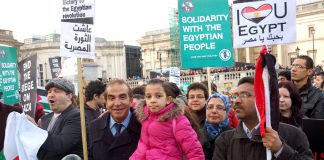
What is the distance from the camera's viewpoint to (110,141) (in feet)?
13.3

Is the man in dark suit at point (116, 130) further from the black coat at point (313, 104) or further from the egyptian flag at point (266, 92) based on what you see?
the black coat at point (313, 104)

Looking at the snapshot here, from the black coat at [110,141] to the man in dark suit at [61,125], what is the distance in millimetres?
297

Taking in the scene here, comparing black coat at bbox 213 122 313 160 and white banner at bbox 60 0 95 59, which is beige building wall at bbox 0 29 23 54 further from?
black coat at bbox 213 122 313 160

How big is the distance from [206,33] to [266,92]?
172 inches

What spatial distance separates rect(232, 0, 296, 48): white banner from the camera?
11.8ft

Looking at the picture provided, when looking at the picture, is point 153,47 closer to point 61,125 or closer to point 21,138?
point 61,125

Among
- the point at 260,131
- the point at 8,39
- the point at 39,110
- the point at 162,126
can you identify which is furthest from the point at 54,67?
the point at 8,39

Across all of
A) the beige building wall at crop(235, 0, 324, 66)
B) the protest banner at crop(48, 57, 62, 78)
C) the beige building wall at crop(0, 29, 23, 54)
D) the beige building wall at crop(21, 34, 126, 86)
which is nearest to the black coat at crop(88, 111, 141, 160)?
the protest banner at crop(48, 57, 62, 78)

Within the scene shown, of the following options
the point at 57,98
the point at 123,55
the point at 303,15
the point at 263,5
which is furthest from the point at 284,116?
the point at 123,55

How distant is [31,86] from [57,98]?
299 mm

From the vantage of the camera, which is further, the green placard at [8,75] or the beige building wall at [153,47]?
the beige building wall at [153,47]

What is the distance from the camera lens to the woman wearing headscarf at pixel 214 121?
4.47 metres

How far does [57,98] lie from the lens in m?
4.66

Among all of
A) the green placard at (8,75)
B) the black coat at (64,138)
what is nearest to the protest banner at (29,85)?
the black coat at (64,138)
